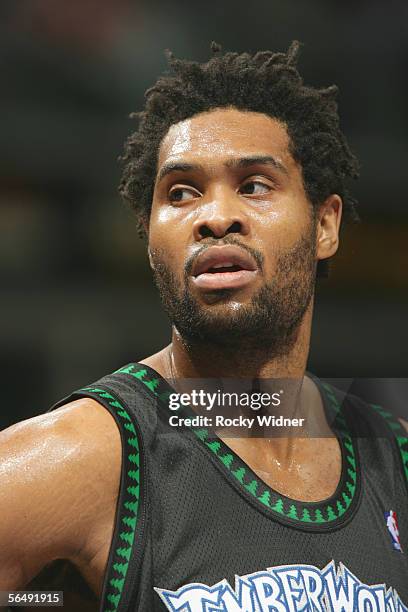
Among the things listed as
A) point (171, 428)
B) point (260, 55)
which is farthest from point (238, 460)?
point (260, 55)

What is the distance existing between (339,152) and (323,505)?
2.39ft

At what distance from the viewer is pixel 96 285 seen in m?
2.13

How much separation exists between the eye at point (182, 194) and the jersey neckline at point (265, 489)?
0.31 metres

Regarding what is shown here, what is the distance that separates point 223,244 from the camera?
54.7 inches

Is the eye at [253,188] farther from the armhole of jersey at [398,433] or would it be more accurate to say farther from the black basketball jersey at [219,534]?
the armhole of jersey at [398,433]

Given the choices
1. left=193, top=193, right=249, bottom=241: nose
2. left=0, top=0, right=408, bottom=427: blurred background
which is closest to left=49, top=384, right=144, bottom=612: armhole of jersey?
left=193, top=193, right=249, bottom=241: nose

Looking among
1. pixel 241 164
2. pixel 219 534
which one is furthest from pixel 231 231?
pixel 219 534

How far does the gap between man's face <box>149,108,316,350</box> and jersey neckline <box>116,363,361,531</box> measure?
0.12m

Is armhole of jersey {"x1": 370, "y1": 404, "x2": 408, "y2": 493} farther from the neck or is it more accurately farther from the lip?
the lip

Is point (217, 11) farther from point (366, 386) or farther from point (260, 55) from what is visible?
point (366, 386)

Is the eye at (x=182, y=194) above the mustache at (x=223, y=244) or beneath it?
above

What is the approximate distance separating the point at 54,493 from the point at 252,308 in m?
0.46

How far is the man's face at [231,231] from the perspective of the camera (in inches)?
55.1

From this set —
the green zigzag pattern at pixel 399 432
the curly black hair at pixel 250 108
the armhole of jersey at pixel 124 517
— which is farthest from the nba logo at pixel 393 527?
the curly black hair at pixel 250 108
